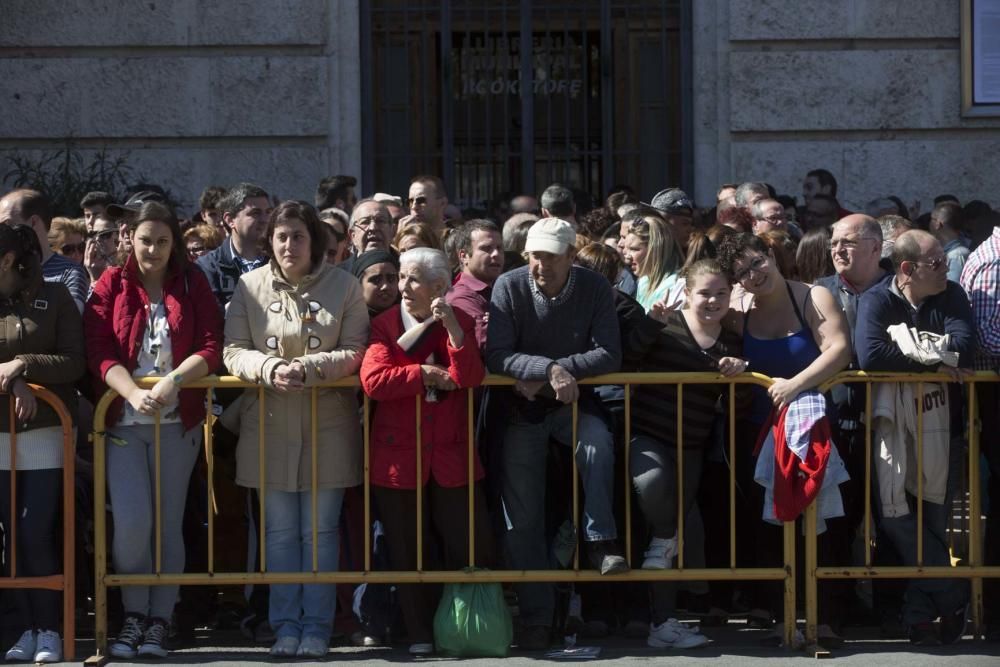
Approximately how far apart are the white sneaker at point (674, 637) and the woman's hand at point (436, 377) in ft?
4.63

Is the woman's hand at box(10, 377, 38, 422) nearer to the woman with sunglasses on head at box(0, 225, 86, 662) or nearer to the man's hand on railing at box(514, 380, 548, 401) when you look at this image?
the woman with sunglasses on head at box(0, 225, 86, 662)

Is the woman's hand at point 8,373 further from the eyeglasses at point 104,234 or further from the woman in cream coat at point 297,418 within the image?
the eyeglasses at point 104,234

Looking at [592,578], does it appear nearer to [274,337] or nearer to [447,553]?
[447,553]

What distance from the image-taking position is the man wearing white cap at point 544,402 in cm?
730

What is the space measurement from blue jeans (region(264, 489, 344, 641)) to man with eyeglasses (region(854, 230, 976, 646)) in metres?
2.38

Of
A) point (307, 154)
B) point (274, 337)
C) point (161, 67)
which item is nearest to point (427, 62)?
point (307, 154)

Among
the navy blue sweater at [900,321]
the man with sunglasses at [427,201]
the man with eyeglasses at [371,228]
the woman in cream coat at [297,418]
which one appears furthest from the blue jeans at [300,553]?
the man with sunglasses at [427,201]

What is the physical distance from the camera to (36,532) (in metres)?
7.29

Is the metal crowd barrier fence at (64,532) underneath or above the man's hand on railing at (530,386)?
underneath

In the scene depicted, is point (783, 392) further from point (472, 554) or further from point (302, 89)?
point (302, 89)

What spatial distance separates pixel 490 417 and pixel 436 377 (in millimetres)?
462

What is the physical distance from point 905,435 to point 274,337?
109 inches

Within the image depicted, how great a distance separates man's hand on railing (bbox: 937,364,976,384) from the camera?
7.35 meters

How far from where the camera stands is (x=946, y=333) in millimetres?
7457
